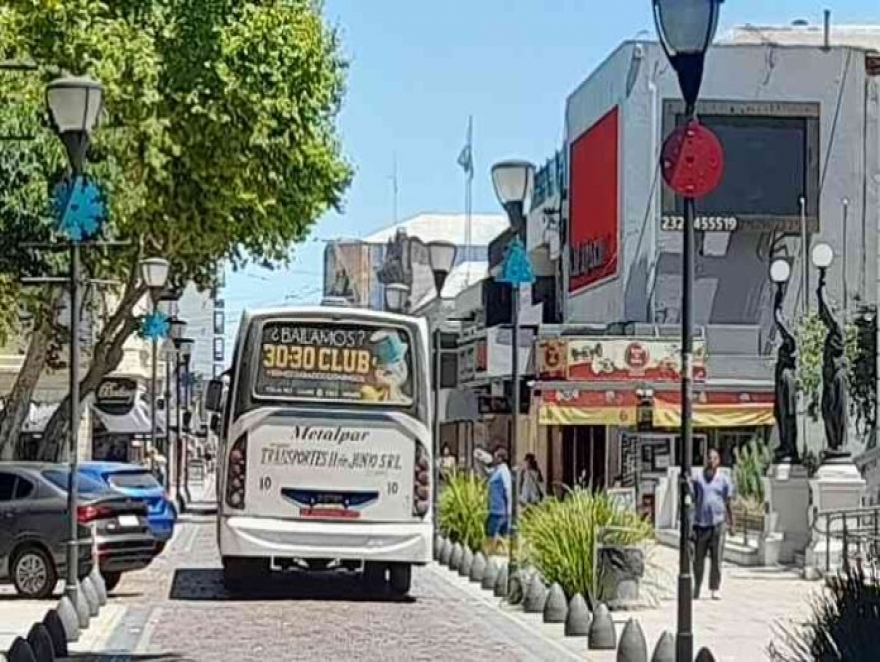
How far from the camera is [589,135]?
5678cm

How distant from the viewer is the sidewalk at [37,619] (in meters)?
19.3

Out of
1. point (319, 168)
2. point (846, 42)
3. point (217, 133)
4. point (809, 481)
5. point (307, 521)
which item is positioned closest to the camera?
point (307, 521)

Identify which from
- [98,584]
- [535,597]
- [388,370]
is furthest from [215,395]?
[535,597]

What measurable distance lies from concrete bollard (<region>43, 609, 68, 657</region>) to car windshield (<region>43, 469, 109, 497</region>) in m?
6.99

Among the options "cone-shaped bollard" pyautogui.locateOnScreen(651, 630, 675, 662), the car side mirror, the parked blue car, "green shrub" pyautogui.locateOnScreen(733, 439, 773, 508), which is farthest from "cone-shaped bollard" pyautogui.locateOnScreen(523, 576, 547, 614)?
"green shrub" pyautogui.locateOnScreen(733, 439, 773, 508)

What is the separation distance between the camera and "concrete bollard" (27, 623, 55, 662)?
601 inches

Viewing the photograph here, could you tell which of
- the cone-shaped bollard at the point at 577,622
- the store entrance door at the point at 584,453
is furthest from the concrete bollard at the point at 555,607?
the store entrance door at the point at 584,453

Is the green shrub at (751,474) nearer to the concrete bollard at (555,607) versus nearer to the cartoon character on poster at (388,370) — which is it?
the cartoon character on poster at (388,370)

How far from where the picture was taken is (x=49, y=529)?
24078 millimetres

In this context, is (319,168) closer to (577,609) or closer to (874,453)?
(874,453)

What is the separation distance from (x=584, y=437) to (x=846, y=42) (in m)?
15.7

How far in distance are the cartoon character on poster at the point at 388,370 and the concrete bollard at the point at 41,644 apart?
30.5 ft

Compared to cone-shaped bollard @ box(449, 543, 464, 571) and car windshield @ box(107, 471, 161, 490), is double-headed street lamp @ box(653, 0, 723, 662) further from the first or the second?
cone-shaped bollard @ box(449, 543, 464, 571)

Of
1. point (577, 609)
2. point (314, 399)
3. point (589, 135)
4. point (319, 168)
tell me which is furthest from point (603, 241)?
point (577, 609)
